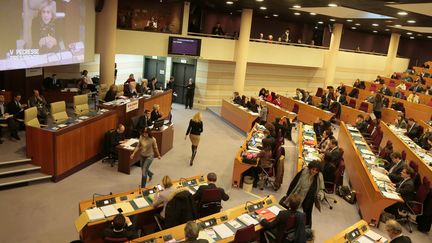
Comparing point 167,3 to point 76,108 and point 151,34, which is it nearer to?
point 151,34

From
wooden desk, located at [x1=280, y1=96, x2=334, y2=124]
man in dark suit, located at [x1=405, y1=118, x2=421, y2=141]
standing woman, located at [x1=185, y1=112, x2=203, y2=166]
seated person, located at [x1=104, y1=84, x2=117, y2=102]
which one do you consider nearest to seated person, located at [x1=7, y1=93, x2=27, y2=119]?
seated person, located at [x1=104, y1=84, x2=117, y2=102]

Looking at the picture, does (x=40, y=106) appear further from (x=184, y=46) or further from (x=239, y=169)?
(x=184, y=46)

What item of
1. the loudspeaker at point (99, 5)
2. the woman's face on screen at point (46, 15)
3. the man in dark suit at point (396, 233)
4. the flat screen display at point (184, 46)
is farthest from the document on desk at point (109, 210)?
the flat screen display at point (184, 46)

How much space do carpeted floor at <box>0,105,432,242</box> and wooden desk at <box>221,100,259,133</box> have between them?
1.63 metres

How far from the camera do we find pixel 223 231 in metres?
5.60

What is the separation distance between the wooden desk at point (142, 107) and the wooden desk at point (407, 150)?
25.7ft

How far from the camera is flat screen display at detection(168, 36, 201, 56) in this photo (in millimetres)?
16516

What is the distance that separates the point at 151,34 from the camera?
52.7 ft

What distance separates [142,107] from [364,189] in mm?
7446

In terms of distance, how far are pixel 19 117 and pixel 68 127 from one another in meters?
2.87

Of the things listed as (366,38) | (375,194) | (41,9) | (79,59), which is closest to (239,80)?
(79,59)

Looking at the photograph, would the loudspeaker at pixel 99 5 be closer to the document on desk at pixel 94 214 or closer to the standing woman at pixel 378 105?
the document on desk at pixel 94 214

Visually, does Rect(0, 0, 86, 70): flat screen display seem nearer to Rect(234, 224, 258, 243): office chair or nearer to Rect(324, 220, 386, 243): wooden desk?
Rect(234, 224, 258, 243): office chair

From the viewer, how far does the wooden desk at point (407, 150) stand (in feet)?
28.7
